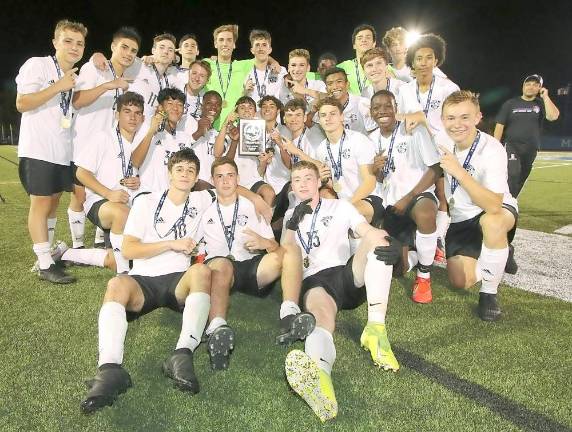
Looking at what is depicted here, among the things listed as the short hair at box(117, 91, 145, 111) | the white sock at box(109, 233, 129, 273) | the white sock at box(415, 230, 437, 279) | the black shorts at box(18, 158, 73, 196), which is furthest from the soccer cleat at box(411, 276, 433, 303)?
the black shorts at box(18, 158, 73, 196)

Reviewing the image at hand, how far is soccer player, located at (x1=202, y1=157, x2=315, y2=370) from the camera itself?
3.03 m

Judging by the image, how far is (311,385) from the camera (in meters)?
2.54

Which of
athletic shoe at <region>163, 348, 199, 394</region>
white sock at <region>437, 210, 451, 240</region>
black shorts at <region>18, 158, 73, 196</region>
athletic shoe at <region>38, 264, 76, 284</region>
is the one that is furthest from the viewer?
white sock at <region>437, 210, 451, 240</region>

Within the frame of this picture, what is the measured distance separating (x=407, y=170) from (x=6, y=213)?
309 inches

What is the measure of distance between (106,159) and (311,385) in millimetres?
3558

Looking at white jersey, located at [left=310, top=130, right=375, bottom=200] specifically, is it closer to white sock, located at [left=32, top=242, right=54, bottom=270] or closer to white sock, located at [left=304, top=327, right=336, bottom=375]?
white sock, located at [left=304, top=327, right=336, bottom=375]

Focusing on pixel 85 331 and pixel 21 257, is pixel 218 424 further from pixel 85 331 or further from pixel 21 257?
pixel 21 257

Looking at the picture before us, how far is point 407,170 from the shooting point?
5.12 metres

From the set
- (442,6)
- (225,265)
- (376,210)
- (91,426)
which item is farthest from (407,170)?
(442,6)

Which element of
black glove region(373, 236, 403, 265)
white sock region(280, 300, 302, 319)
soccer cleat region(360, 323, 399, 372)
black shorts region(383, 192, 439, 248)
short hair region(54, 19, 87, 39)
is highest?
short hair region(54, 19, 87, 39)

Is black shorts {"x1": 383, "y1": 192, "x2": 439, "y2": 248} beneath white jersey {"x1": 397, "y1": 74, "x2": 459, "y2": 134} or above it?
beneath

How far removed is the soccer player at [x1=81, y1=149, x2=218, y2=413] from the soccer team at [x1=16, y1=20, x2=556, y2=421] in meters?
0.01

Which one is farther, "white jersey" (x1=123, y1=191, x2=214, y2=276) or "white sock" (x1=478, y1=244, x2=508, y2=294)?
"white sock" (x1=478, y1=244, x2=508, y2=294)

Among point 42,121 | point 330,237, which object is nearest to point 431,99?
point 330,237
